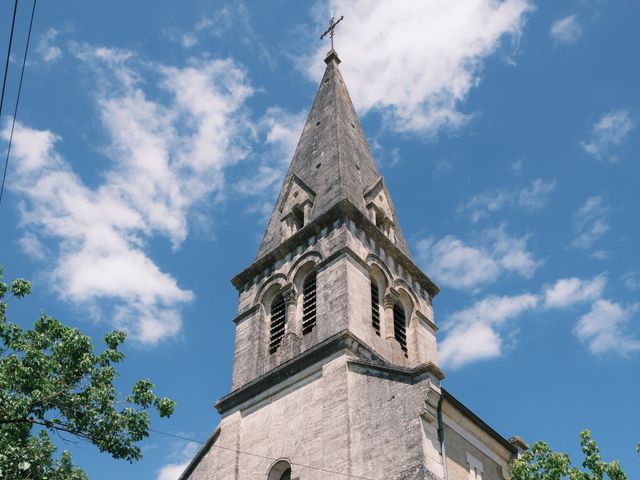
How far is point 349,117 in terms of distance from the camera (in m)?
33.7

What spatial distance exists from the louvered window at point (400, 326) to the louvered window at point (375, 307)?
3.14ft

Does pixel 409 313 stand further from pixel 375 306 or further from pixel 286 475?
pixel 286 475

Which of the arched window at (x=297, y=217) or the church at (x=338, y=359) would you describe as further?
the arched window at (x=297, y=217)

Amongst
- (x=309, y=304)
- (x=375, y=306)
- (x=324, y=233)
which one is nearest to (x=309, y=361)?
(x=309, y=304)

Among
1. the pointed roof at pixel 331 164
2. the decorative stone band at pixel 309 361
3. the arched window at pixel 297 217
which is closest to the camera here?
the decorative stone band at pixel 309 361

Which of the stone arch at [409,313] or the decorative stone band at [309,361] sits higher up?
the stone arch at [409,313]

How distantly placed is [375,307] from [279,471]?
20.2 ft

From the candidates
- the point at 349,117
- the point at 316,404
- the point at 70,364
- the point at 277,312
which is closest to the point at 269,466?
the point at 316,404

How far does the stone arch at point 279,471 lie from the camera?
20.6 meters

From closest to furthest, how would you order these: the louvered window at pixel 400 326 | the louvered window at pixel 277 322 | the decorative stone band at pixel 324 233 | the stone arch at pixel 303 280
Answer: the stone arch at pixel 303 280 < the louvered window at pixel 277 322 < the louvered window at pixel 400 326 < the decorative stone band at pixel 324 233

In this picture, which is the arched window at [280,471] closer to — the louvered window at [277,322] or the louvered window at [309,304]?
the louvered window at [309,304]

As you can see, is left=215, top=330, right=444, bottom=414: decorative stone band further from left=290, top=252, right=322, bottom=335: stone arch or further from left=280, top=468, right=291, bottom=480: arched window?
left=280, top=468, right=291, bottom=480: arched window

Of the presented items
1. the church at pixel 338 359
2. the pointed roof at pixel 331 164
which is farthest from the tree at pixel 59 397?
the pointed roof at pixel 331 164

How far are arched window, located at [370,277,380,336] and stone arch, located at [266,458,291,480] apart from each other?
5.03m
